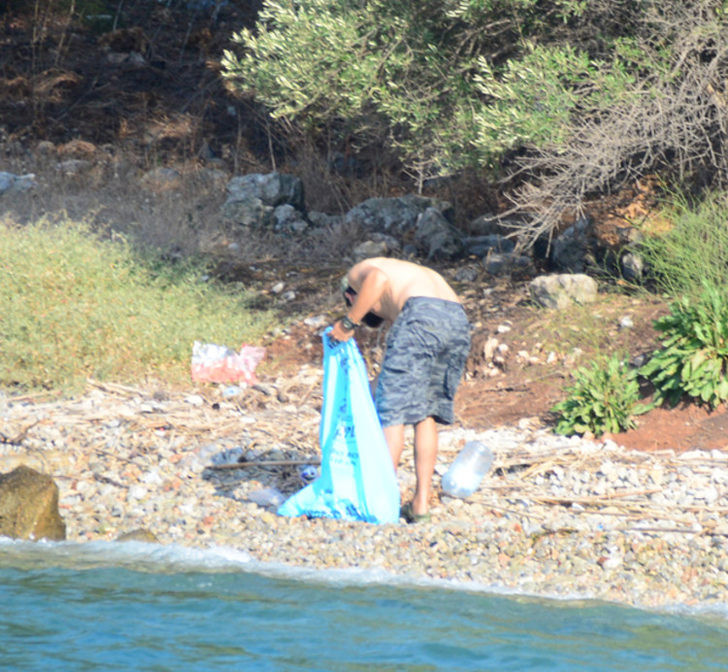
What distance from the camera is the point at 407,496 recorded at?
5.80 m

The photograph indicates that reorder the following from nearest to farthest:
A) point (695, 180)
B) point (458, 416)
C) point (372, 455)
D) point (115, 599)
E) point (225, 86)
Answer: point (115, 599) → point (372, 455) → point (458, 416) → point (695, 180) → point (225, 86)

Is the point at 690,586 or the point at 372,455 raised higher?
the point at 372,455

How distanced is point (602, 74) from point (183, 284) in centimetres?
416

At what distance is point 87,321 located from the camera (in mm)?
7945

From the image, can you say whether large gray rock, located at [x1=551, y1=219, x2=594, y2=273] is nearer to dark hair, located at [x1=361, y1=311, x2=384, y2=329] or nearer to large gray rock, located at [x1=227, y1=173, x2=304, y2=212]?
large gray rock, located at [x1=227, y1=173, x2=304, y2=212]

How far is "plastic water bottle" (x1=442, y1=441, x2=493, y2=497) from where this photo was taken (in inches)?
225

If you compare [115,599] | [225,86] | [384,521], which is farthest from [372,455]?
[225,86]

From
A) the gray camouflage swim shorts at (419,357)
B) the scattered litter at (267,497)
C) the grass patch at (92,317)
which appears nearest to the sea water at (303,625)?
the scattered litter at (267,497)

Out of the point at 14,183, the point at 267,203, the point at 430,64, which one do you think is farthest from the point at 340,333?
the point at 14,183

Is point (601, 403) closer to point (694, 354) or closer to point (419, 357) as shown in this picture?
point (694, 354)

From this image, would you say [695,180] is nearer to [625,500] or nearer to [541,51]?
[541,51]

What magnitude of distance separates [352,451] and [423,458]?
1.30 feet

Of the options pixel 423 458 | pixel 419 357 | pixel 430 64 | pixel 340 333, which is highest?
pixel 430 64

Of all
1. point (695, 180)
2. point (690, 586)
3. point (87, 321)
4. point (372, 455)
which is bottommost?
point (690, 586)
